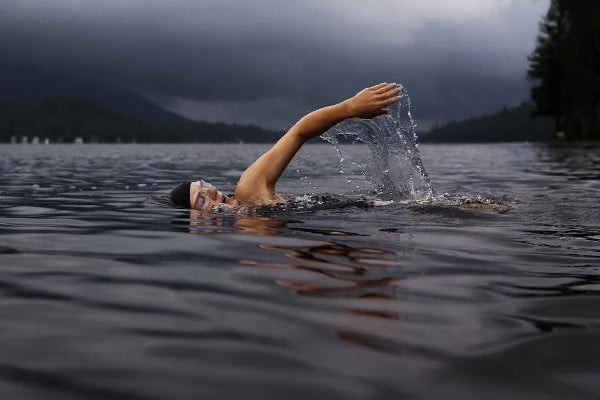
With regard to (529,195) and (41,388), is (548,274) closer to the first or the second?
(41,388)

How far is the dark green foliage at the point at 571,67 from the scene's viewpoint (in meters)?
66.8

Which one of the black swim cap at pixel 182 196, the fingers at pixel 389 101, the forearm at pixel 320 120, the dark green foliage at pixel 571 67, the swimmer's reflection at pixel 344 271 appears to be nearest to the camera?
the swimmer's reflection at pixel 344 271

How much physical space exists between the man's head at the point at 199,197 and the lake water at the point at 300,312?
174 cm

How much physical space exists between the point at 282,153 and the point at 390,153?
223 cm

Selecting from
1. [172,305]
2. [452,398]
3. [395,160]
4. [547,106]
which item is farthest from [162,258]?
[547,106]

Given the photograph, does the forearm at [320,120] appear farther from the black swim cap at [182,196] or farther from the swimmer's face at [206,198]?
the black swim cap at [182,196]

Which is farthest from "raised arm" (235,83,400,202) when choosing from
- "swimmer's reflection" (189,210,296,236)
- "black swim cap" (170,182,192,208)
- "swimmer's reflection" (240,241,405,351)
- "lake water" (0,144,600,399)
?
"swimmer's reflection" (240,241,405,351)

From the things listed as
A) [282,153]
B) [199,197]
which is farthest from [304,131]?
[199,197]

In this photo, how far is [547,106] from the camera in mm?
70375

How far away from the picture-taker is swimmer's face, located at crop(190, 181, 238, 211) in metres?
8.45

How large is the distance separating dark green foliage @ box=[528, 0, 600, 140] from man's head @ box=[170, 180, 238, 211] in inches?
2561

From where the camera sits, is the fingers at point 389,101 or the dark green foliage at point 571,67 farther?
the dark green foliage at point 571,67

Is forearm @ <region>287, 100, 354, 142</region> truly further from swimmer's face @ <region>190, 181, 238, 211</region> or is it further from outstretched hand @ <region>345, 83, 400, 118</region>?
swimmer's face @ <region>190, 181, 238, 211</region>

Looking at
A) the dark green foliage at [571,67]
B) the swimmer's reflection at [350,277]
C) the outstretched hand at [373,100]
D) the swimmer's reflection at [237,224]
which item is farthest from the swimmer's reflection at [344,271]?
the dark green foliage at [571,67]
